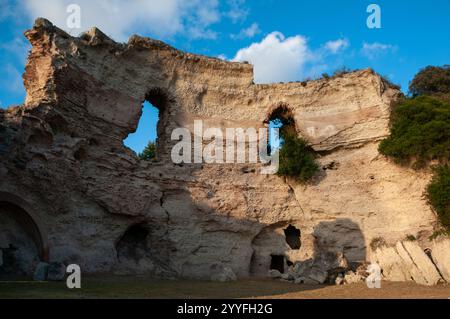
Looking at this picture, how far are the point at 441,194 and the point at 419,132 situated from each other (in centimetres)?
246

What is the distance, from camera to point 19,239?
1147 centimetres

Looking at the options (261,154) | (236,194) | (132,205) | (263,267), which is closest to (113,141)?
(132,205)

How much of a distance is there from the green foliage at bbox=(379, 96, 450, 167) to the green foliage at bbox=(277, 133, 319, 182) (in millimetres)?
2923

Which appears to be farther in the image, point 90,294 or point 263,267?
point 263,267

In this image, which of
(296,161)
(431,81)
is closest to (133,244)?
(296,161)

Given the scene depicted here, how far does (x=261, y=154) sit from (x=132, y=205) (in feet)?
20.6

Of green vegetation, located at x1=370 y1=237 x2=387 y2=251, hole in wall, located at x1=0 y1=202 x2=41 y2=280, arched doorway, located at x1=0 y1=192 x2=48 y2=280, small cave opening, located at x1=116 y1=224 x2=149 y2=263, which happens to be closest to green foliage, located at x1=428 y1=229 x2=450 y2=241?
green vegetation, located at x1=370 y1=237 x2=387 y2=251

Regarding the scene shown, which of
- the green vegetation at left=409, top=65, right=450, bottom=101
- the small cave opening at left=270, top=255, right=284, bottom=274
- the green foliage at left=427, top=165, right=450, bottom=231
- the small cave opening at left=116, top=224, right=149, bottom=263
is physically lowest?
the small cave opening at left=270, top=255, right=284, bottom=274

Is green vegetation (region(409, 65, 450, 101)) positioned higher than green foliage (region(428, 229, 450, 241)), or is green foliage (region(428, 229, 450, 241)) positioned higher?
green vegetation (region(409, 65, 450, 101))

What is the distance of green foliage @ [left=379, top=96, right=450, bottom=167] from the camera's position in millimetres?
14789

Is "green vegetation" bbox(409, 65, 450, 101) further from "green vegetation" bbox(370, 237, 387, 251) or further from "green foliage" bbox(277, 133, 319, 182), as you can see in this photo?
"green vegetation" bbox(370, 237, 387, 251)

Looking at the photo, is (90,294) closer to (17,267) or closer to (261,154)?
(17,267)

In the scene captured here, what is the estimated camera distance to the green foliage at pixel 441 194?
45.7 feet

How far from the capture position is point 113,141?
1480 cm
